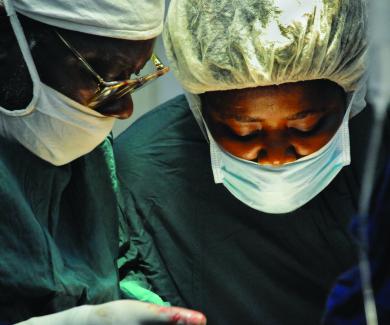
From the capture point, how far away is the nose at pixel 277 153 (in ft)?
6.21

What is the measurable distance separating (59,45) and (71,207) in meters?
0.42

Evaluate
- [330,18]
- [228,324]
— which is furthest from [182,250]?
[330,18]

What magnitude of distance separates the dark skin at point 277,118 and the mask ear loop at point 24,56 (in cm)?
51

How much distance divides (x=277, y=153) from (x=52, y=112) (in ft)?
1.94

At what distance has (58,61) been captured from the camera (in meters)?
1.58

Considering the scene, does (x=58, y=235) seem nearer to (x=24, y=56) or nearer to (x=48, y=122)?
(x=48, y=122)

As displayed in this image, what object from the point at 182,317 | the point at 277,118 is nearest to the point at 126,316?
the point at 182,317

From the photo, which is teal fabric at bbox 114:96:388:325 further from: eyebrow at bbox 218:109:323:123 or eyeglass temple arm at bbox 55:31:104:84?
eyeglass temple arm at bbox 55:31:104:84

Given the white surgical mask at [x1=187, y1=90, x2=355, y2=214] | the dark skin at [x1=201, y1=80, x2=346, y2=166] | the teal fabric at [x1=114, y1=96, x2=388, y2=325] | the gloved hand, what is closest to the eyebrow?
the dark skin at [x1=201, y1=80, x2=346, y2=166]

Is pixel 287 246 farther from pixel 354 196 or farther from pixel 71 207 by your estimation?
pixel 71 207

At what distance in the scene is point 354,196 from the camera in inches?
80.2

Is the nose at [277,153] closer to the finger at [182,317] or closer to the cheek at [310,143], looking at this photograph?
the cheek at [310,143]

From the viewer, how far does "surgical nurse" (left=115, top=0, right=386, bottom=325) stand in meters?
1.75

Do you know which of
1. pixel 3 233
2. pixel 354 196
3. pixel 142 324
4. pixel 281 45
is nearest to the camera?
pixel 142 324
